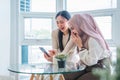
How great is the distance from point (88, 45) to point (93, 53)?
0.11 meters

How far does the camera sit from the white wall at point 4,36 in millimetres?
2844

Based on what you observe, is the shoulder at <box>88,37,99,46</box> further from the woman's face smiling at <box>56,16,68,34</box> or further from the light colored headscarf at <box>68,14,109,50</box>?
the woman's face smiling at <box>56,16,68,34</box>

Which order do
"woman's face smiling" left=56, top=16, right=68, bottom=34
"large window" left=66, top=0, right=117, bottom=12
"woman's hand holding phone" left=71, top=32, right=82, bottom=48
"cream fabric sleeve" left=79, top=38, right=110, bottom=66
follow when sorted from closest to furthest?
"cream fabric sleeve" left=79, top=38, right=110, bottom=66 → "woman's hand holding phone" left=71, top=32, right=82, bottom=48 → "woman's face smiling" left=56, top=16, right=68, bottom=34 → "large window" left=66, top=0, right=117, bottom=12

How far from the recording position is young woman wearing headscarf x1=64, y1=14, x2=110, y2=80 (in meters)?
1.89

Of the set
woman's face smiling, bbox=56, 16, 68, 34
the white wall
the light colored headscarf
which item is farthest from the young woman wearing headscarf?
the white wall

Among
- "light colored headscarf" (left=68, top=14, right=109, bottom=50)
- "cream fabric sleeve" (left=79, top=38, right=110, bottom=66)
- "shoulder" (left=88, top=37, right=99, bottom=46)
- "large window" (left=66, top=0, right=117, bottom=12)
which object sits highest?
"large window" (left=66, top=0, right=117, bottom=12)

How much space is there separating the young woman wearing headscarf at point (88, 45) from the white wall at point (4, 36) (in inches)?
46.1

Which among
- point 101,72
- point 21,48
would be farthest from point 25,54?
point 101,72

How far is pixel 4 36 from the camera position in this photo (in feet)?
9.52

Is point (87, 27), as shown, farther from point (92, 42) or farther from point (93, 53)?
point (93, 53)

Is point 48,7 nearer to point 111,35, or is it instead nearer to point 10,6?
point 10,6

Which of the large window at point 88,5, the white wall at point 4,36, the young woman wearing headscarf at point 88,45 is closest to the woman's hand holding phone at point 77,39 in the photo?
the young woman wearing headscarf at point 88,45

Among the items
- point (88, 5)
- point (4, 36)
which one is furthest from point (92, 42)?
point (4, 36)

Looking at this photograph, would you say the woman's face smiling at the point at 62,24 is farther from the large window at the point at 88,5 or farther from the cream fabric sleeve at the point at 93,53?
the large window at the point at 88,5
